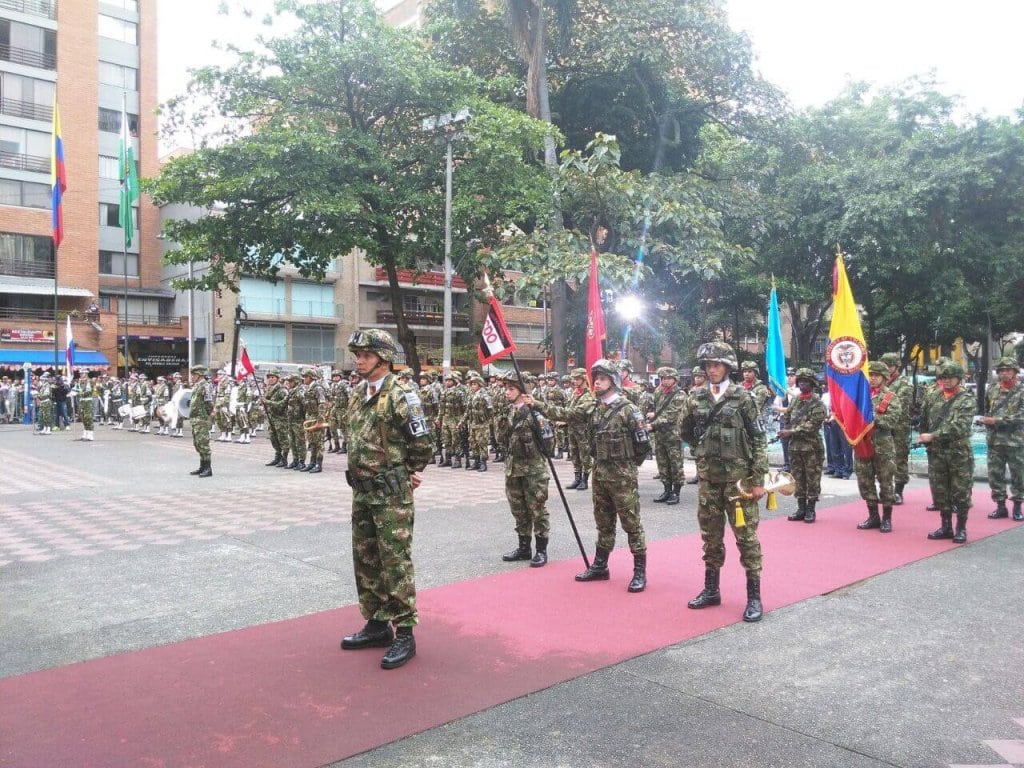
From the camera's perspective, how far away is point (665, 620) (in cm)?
596

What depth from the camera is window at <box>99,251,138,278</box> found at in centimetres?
4353

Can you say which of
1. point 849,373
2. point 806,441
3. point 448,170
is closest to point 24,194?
point 448,170

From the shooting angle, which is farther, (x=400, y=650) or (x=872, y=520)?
(x=872, y=520)

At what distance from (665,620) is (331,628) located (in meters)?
2.38

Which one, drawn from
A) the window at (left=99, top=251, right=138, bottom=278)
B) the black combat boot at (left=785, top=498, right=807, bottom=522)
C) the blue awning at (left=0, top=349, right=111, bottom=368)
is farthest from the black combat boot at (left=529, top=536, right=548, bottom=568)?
the window at (left=99, top=251, right=138, bottom=278)

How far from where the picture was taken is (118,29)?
43156 millimetres

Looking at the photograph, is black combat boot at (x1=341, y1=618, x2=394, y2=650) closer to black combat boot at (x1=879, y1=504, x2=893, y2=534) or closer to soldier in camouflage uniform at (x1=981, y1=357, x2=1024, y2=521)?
black combat boot at (x1=879, y1=504, x2=893, y2=534)

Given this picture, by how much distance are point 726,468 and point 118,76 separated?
1821 inches

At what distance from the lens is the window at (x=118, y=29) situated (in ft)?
140

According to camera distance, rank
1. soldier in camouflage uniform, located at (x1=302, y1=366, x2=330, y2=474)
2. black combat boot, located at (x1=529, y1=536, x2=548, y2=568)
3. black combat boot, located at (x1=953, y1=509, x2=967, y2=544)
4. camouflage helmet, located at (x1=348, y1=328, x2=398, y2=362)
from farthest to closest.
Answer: soldier in camouflage uniform, located at (x1=302, y1=366, x2=330, y2=474) → black combat boot, located at (x1=953, y1=509, x2=967, y2=544) → black combat boot, located at (x1=529, y1=536, x2=548, y2=568) → camouflage helmet, located at (x1=348, y1=328, x2=398, y2=362)

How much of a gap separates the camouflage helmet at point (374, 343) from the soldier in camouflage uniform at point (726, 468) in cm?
251

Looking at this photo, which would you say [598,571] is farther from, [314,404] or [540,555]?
[314,404]

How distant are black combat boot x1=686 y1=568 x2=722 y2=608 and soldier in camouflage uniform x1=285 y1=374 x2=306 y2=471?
36.7ft

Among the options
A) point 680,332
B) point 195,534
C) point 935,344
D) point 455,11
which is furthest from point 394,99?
point 935,344
